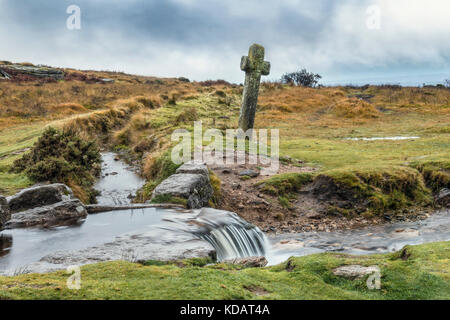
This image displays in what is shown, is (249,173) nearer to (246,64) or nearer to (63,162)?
(63,162)

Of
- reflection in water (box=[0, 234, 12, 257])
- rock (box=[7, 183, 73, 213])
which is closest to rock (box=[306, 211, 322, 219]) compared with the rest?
rock (box=[7, 183, 73, 213])

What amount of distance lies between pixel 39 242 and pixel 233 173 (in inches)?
Answer: 308

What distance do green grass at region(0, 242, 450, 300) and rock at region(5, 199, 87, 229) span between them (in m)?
4.03

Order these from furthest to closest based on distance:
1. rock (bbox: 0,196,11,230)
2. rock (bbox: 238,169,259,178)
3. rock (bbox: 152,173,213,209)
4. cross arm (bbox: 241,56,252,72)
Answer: cross arm (bbox: 241,56,252,72), rock (bbox: 238,169,259,178), rock (bbox: 152,173,213,209), rock (bbox: 0,196,11,230)

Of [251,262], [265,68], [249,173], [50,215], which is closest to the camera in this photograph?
[251,262]

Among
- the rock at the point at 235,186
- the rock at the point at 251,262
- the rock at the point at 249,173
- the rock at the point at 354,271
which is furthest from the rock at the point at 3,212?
the rock at the point at 249,173

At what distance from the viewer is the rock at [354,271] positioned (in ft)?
16.7

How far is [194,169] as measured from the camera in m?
11.9

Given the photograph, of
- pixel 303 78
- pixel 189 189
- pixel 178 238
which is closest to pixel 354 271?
pixel 178 238

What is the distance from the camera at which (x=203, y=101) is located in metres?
36.2

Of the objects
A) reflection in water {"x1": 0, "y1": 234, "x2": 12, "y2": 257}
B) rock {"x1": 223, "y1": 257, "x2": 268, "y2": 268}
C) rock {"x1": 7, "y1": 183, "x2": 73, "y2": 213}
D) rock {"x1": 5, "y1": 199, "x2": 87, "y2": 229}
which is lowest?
rock {"x1": 223, "y1": 257, "x2": 268, "y2": 268}

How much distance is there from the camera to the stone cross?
20.2 metres

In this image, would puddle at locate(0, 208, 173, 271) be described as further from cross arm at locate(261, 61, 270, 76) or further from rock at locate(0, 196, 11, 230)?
cross arm at locate(261, 61, 270, 76)

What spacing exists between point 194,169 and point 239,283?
7.60 m
